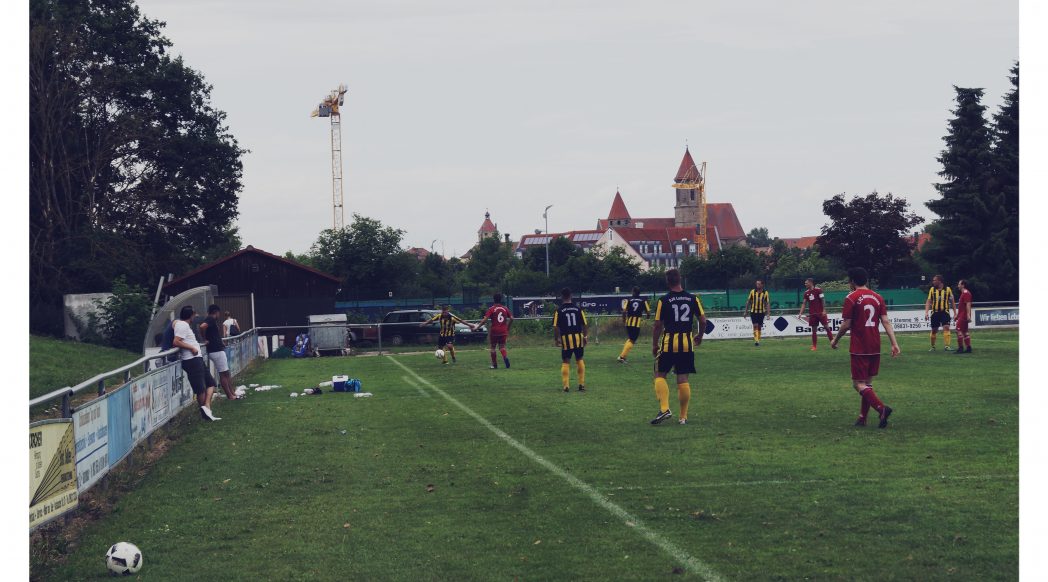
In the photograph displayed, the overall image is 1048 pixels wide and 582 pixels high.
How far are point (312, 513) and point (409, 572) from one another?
7.82ft

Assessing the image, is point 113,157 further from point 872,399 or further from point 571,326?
point 872,399

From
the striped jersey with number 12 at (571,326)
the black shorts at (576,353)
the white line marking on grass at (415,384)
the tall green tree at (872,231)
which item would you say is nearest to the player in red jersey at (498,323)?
the white line marking on grass at (415,384)

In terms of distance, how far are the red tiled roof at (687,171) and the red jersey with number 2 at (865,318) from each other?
179996 millimetres

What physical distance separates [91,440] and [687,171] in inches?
7381

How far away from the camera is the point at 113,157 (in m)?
47.3

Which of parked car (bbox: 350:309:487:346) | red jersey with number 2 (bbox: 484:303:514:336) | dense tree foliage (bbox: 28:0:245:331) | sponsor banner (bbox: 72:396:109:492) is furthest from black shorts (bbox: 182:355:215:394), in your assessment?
dense tree foliage (bbox: 28:0:245:331)

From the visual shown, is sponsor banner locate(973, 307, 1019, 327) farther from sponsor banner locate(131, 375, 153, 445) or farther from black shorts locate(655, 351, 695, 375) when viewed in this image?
sponsor banner locate(131, 375, 153, 445)

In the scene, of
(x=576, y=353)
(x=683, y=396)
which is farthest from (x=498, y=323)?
(x=683, y=396)

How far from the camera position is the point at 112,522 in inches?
351

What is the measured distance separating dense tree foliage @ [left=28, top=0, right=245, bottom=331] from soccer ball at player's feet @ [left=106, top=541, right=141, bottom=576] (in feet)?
124

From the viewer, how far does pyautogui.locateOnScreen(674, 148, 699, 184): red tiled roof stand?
19082cm

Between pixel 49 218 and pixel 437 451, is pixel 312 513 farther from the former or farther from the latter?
pixel 49 218

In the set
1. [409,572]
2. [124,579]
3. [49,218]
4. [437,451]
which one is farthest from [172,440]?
[49,218]

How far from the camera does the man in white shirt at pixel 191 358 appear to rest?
16.3m
